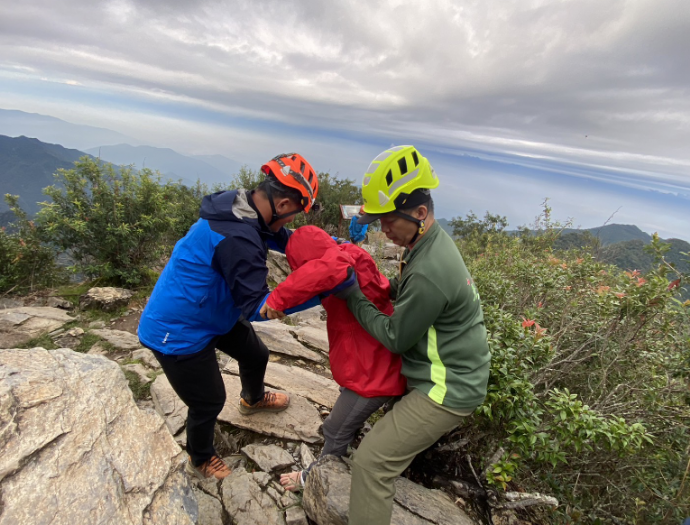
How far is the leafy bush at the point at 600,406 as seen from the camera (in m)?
2.82

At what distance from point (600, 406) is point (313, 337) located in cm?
475

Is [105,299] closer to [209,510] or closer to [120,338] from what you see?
[120,338]

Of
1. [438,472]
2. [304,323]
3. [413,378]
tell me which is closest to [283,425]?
[438,472]

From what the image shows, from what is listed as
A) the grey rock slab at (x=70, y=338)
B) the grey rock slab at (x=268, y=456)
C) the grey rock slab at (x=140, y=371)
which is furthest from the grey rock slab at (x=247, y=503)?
the grey rock slab at (x=70, y=338)

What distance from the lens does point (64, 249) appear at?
9992mm

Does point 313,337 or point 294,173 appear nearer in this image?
point 294,173

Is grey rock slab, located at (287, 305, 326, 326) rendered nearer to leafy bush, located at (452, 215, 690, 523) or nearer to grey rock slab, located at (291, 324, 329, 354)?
grey rock slab, located at (291, 324, 329, 354)

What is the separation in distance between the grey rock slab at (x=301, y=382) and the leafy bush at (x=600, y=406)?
2.29 metres

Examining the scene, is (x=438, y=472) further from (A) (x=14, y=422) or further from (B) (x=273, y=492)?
(A) (x=14, y=422)

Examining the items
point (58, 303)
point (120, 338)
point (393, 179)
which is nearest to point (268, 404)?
point (393, 179)

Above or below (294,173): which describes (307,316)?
below

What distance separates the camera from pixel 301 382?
542cm

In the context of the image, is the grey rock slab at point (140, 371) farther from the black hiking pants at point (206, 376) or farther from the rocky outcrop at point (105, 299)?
the rocky outcrop at point (105, 299)

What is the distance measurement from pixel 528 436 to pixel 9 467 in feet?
11.3
